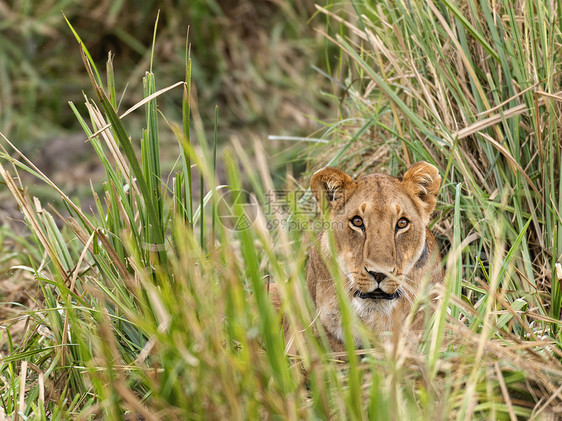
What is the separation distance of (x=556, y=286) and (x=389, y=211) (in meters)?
0.70

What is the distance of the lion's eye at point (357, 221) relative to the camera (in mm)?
3090

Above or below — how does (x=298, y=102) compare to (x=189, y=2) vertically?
below

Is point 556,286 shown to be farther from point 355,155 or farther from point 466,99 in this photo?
point 355,155

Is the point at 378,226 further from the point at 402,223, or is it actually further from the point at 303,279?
the point at 303,279

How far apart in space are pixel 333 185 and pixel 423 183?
40 centimetres

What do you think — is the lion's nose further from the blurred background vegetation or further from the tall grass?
the blurred background vegetation

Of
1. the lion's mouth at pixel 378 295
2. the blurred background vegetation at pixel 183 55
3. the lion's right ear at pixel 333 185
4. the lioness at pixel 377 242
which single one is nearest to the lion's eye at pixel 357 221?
the lioness at pixel 377 242

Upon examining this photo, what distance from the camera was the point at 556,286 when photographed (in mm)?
2838

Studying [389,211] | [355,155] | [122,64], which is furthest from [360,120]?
[122,64]

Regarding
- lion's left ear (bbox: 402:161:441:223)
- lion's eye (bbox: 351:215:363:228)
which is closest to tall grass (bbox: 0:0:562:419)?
lion's left ear (bbox: 402:161:441:223)

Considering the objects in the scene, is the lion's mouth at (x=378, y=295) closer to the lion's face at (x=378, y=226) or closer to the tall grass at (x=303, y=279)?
the lion's face at (x=378, y=226)

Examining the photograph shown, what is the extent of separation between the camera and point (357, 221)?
10.1 ft

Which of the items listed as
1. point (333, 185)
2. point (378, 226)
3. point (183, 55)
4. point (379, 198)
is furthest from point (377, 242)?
point (183, 55)

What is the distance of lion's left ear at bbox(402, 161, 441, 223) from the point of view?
3184 millimetres
